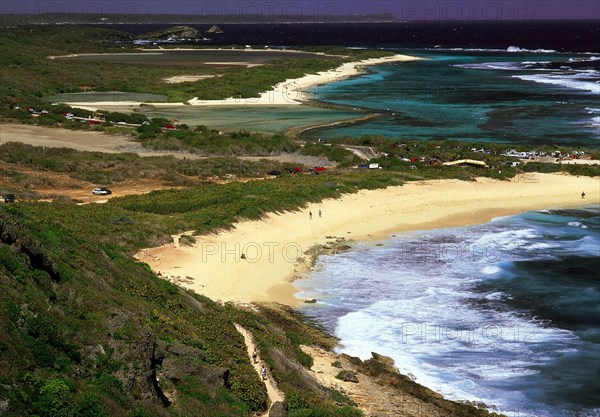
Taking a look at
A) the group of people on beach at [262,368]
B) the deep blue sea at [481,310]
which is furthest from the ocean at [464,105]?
the group of people on beach at [262,368]

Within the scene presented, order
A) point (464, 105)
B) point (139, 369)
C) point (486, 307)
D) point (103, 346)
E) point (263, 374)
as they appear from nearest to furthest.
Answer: point (139, 369), point (103, 346), point (263, 374), point (486, 307), point (464, 105)

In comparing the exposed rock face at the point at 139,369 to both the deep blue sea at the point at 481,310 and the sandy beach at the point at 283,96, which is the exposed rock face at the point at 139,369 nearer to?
the deep blue sea at the point at 481,310

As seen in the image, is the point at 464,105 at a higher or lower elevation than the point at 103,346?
lower

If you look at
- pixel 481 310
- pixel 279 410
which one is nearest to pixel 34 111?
pixel 481 310

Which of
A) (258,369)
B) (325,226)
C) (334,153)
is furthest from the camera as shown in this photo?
(334,153)

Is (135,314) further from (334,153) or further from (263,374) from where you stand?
(334,153)

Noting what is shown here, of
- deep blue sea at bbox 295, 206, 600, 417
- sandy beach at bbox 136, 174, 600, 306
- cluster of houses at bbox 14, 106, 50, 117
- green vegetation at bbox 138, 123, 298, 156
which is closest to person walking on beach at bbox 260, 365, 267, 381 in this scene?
deep blue sea at bbox 295, 206, 600, 417

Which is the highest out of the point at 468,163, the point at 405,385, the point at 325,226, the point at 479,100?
the point at 479,100

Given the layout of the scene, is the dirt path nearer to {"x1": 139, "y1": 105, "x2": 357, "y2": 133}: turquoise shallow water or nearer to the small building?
the small building
